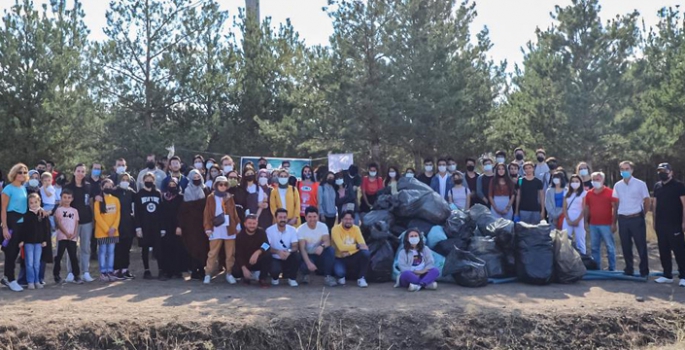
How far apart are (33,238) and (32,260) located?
35 centimetres

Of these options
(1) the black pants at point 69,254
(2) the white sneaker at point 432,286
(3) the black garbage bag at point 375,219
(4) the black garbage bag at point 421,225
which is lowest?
(2) the white sneaker at point 432,286

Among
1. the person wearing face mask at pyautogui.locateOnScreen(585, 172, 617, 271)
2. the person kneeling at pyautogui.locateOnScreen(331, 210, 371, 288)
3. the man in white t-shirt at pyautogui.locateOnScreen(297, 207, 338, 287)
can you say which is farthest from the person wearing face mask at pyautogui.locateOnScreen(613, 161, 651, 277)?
Answer: the man in white t-shirt at pyautogui.locateOnScreen(297, 207, 338, 287)

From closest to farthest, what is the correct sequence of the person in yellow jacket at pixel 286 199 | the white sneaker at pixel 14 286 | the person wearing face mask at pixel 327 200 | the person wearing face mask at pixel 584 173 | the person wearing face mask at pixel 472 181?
the white sneaker at pixel 14 286
the person in yellow jacket at pixel 286 199
the person wearing face mask at pixel 584 173
the person wearing face mask at pixel 327 200
the person wearing face mask at pixel 472 181

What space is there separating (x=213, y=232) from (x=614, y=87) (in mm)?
16018

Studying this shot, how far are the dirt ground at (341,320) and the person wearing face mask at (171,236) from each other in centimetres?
143

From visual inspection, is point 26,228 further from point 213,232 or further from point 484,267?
point 484,267

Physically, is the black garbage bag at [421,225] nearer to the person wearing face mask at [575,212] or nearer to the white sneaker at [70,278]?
the person wearing face mask at [575,212]

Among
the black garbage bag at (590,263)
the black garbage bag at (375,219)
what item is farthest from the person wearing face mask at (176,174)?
the black garbage bag at (590,263)

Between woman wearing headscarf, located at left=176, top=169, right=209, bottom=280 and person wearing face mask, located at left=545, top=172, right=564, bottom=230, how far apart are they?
18.9ft

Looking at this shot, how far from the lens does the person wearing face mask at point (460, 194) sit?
12.8m

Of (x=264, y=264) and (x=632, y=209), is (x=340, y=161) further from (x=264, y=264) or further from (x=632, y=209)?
(x=632, y=209)

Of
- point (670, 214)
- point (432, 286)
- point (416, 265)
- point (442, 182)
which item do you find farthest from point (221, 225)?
point (670, 214)

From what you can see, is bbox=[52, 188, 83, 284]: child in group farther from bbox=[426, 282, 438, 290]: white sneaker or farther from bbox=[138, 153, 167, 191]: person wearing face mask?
bbox=[426, 282, 438, 290]: white sneaker

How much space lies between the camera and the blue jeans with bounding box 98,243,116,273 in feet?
36.0
